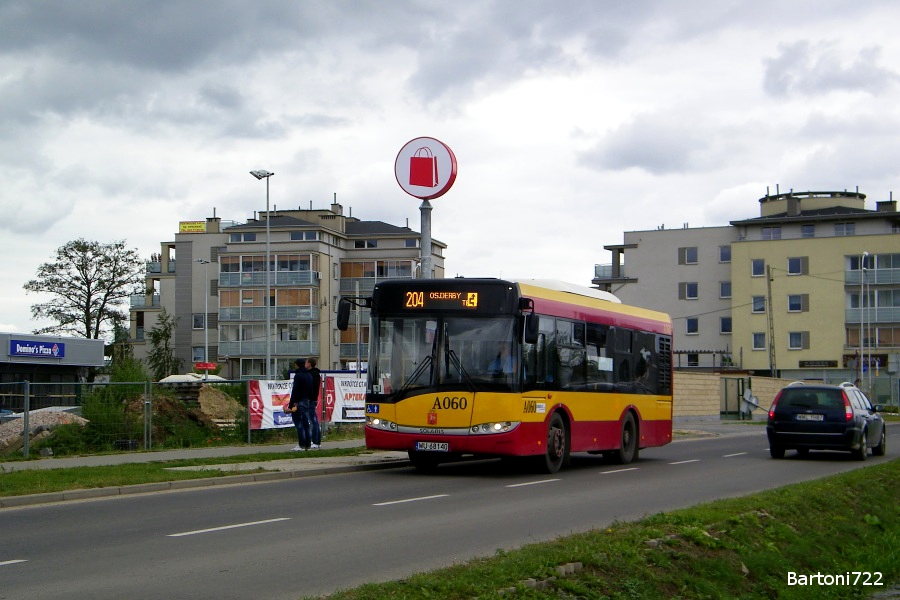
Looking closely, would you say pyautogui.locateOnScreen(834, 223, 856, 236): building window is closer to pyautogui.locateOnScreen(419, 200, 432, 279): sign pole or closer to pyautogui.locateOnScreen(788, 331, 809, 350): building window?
pyautogui.locateOnScreen(788, 331, 809, 350): building window

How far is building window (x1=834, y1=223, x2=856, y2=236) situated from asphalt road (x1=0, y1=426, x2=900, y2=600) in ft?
261

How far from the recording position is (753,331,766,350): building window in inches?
3725

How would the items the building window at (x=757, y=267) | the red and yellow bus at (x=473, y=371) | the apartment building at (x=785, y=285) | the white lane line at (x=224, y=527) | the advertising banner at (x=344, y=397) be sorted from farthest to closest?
the building window at (x=757, y=267)
the apartment building at (x=785, y=285)
the advertising banner at (x=344, y=397)
the red and yellow bus at (x=473, y=371)
the white lane line at (x=224, y=527)

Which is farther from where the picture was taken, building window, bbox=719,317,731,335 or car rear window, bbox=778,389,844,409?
building window, bbox=719,317,731,335

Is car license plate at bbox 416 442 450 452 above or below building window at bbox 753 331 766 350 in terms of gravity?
below

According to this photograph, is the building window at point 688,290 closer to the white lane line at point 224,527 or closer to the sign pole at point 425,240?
the sign pole at point 425,240

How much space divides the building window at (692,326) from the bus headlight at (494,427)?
83.5m

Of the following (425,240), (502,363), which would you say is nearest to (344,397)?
(425,240)

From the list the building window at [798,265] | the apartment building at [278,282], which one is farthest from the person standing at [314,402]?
the building window at [798,265]

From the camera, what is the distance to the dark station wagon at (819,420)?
23781 millimetres

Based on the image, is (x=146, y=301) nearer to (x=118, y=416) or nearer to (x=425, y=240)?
(x=118, y=416)

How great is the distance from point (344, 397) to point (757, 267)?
71.5m

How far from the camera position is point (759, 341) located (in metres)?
94.8

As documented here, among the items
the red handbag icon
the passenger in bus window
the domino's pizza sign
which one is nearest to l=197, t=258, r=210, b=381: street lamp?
the domino's pizza sign
